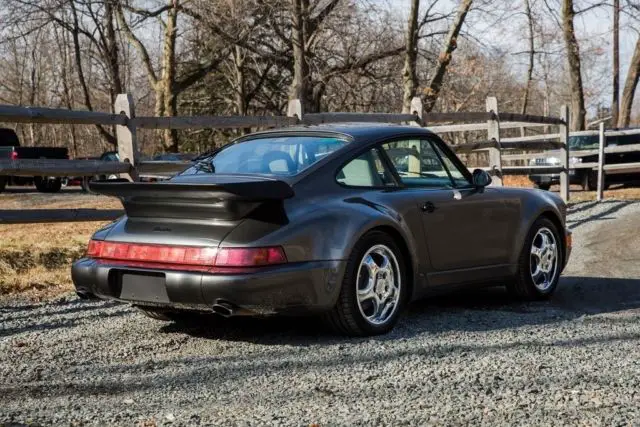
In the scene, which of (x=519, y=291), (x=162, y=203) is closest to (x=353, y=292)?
(x=162, y=203)

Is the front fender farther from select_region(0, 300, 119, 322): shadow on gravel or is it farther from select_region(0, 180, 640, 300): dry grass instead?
select_region(0, 180, 640, 300): dry grass

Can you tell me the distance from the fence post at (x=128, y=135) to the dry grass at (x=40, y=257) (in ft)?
4.20

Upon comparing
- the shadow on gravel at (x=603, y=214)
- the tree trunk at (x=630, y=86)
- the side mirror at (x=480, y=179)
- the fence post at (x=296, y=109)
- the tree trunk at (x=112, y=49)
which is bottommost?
the shadow on gravel at (x=603, y=214)

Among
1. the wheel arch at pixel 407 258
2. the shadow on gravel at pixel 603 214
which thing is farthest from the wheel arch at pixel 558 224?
the shadow on gravel at pixel 603 214

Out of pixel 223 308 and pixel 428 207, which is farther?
pixel 428 207

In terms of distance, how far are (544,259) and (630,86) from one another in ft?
91.9

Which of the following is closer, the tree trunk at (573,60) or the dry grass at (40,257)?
the dry grass at (40,257)

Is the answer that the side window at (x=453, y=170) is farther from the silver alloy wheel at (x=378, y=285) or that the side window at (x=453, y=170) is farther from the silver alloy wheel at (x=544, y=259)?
the silver alloy wheel at (x=378, y=285)

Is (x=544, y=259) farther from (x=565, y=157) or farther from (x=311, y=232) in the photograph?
→ (x=565, y=157)

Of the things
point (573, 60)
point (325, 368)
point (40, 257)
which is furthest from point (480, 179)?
point (573, 60)

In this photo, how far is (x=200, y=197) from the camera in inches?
204

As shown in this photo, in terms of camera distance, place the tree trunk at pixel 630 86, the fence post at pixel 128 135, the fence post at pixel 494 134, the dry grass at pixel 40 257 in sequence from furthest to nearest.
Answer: the tree trunk at pixel 630 86, the fence post at pixel 494 134, the fence post at pixel 128 135, the dry grass at pixel 40 257

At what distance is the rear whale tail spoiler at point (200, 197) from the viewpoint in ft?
16.7

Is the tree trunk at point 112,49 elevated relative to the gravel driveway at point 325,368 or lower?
elevated
